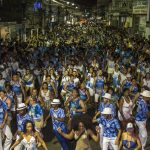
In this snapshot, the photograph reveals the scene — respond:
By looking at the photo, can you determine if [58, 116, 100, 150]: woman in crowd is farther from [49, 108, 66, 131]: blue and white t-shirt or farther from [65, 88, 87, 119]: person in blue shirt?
[65, 88, 87, 119]: person in blue shirt

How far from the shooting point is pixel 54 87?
46.3ft

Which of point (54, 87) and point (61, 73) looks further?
point (61, 73)

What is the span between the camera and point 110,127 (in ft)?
29.7

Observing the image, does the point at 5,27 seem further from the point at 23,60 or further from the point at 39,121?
the point at 39,121

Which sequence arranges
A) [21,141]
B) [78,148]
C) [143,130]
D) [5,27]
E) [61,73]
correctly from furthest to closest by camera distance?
[5,27]
[61,73]
[143,130]
[21,141]
[78,148]

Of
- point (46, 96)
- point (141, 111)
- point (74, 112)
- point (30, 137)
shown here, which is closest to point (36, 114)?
point (74, 112)

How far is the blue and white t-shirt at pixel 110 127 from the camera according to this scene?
9.03 m

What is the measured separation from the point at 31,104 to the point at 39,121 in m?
0.50

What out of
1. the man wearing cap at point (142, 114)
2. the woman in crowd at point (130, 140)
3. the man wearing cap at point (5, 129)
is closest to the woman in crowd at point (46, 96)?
the man wearing cap at point (5, 129)

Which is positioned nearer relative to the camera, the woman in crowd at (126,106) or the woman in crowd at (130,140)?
the woman in crowd at (130,140)

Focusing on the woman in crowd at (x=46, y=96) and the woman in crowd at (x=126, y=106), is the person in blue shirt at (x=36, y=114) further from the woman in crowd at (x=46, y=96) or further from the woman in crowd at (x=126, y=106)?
the woman in crowd at (x=126, y=106)

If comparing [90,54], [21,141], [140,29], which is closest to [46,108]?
[21,141]

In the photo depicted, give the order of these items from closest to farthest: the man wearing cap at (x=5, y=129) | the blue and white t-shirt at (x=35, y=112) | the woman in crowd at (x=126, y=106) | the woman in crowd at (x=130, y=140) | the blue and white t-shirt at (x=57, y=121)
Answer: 1. the woman in crowd at (x=130, y=140)
2. the blue and white t-shirt at (x=57, y=121)
3. the man wearing cap at (x=5, y=129)
4. the blue and white t-shirt at (x=35, y=112)
5. the woman in crowd at (x=126, y=106)

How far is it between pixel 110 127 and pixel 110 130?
0.07 metres
